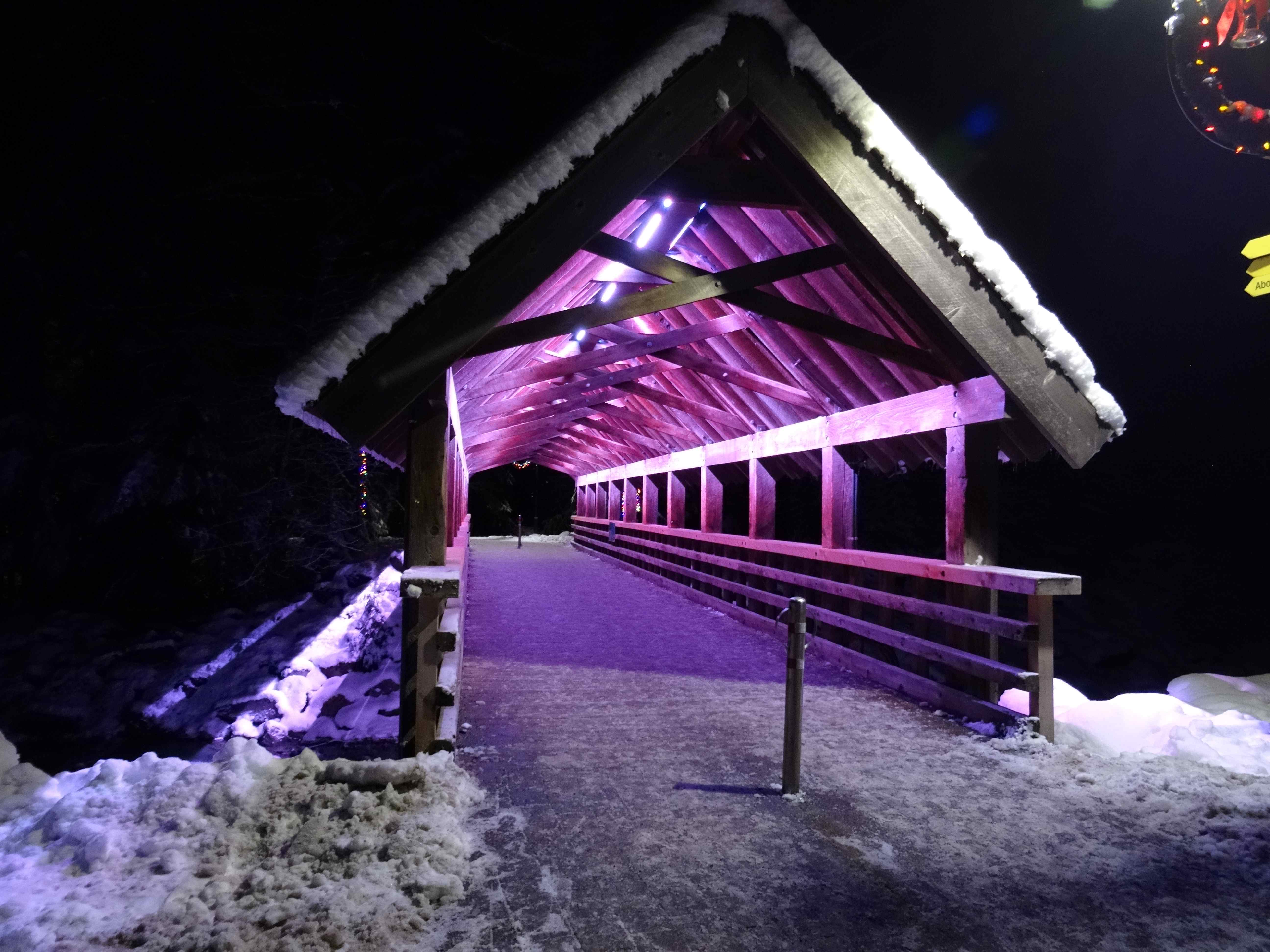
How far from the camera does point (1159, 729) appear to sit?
485 cm

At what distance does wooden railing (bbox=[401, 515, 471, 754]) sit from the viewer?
13.1 ft

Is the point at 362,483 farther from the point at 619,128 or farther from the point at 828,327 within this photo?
the point at 619,128

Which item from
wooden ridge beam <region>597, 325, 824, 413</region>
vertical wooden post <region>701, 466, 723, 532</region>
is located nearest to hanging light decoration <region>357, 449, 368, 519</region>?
vertical wooden post <region>701, 466, 723, 532</region>

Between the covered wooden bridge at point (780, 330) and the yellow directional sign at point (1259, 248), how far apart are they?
7.77 ft

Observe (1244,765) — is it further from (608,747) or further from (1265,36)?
(1265,36)

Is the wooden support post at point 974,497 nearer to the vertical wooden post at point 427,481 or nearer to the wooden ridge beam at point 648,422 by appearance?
the vertical wooden post at point 427,481

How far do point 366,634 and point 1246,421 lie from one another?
22.0 m

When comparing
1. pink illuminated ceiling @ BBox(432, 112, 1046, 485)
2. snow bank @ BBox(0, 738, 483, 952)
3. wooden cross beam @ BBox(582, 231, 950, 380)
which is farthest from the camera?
pink illuminated ceiling @ BBox(432, 112, 1046, 485)

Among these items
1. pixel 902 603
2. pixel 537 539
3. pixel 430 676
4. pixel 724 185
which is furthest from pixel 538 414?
pixel 537 539

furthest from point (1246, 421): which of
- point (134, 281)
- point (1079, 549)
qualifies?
point (134, 281)

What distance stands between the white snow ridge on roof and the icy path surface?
2.33 m

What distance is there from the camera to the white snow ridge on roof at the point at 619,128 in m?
3.79

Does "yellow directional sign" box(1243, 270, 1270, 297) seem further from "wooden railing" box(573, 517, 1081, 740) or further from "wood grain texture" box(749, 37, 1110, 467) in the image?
"wooden railing" box(573, 517, 1081, 740)

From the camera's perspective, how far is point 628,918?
2559 mm
